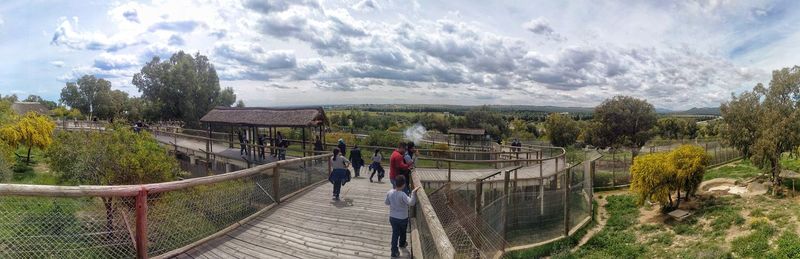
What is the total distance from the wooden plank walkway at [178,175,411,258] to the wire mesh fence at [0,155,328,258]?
14.3 inches

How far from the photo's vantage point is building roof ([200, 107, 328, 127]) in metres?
19.7

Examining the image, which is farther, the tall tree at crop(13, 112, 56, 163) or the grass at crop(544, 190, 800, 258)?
the tall tree at crop(13, 112, 56, 163)

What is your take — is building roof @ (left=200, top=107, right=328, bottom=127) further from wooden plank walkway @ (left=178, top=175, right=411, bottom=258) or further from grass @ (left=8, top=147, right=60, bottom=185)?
wooden plank walkway @ (left=178, top=175, right=411, bottom=258)

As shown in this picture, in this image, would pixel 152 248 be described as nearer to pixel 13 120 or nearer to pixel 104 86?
pixel 13 120

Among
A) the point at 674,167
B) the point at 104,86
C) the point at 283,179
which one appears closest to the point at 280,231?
the point at 283,179

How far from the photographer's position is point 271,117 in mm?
21938

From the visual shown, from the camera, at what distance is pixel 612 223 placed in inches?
639

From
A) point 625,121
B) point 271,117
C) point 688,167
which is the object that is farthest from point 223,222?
point 625,121

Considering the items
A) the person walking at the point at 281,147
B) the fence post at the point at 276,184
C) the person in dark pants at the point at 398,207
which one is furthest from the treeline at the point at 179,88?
the person in dark pants at the point at 398,207

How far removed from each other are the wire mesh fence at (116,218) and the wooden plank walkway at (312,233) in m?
0.36

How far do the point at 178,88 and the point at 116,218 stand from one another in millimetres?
50540

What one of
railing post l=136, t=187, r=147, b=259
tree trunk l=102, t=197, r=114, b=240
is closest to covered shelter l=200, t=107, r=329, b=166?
tree trunk l=102, t=197, r=114, b=240

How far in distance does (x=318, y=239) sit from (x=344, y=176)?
299 centimetres

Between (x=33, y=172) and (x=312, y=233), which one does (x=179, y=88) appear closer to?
(x=33, y=172)
